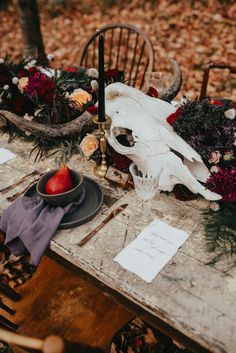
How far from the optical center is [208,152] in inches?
55.0

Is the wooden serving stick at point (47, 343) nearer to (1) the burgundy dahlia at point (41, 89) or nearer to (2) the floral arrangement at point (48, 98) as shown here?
(2) the floral arrangement at point (48, 98)

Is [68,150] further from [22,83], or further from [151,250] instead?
[151,250]

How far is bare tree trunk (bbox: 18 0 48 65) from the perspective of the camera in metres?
3.59

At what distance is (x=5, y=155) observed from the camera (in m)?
1.81

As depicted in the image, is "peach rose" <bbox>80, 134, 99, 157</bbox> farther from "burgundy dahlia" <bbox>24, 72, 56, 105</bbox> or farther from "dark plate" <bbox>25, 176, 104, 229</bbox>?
"burgundy dahlia" <bbox>24, 72, 56, 105</bbox>

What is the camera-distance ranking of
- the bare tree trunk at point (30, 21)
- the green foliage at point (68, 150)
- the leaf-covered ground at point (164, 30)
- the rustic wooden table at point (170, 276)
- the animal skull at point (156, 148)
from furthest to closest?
the leaf-covered ground at point (164, 30), the bare tree trunk at point (30, 21), the green foliage at point (68, 150), the animal skull at point (156, 148), the rustic wooden table at point (170, 276)

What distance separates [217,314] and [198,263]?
200mm

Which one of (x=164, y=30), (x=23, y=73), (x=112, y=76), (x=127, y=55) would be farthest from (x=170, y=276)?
(x=164, y=30)

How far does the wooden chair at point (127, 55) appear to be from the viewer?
289 centimetres

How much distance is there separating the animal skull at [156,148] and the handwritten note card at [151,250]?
0.20 metres

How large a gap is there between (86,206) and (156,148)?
388mm

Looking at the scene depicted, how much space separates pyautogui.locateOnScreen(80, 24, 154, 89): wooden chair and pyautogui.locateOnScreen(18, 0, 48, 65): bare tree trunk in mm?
623

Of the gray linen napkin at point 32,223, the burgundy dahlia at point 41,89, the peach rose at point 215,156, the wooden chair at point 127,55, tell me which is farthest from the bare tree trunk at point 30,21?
the peach rose at point 215,156

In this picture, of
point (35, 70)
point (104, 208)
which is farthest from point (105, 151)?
point (35, 70)
